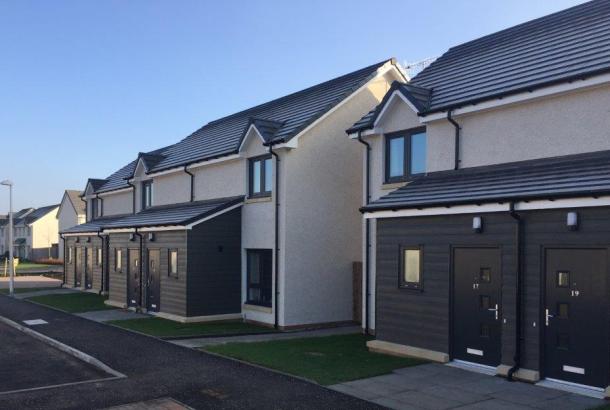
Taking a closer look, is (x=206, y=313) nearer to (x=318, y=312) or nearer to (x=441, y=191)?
(x=318, y=312)

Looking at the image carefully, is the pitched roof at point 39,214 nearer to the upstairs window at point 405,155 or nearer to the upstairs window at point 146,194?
the upstairs window at point 146,194

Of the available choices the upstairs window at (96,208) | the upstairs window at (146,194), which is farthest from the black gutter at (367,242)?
the upstairs window at (96,208)

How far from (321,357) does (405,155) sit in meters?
6.05

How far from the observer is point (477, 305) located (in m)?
11.6

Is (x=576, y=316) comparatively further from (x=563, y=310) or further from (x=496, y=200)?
(x=496, y=200)

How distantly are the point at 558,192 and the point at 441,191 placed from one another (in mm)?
3203

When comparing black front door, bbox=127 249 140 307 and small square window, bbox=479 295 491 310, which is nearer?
small square window, bbox=479 295 491 310

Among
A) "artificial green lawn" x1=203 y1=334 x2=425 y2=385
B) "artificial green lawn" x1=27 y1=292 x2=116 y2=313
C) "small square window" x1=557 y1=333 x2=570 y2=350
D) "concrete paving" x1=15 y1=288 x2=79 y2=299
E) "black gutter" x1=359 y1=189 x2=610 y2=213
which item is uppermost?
"black gutter" x1=359 y1=189 x2=610 y2=213

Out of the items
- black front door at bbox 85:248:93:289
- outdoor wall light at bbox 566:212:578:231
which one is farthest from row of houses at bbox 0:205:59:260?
outdoor wall light at bbox 566:212:578:231

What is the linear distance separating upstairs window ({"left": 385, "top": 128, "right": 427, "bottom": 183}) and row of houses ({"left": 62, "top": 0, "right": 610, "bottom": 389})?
0.16 feet

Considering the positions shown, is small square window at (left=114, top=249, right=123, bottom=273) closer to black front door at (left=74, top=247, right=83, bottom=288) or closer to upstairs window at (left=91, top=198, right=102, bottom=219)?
black front door at (left=74, top=247, right=83, bottom=288)

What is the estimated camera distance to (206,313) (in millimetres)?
19266

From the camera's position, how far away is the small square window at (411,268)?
12.8 metres

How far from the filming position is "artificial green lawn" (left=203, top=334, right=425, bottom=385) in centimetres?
1134
